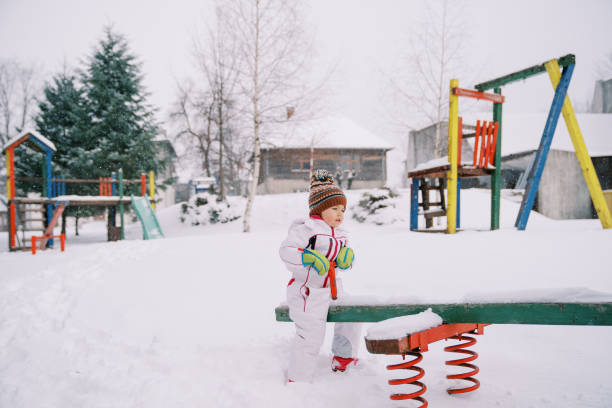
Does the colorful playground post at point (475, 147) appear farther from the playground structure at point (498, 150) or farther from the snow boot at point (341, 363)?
the snow boot at point (341, 363)

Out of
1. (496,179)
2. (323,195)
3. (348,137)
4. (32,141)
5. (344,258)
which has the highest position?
(348,137)

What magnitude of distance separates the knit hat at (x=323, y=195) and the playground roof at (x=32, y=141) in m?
11.3

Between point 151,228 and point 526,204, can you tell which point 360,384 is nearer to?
point 526,204

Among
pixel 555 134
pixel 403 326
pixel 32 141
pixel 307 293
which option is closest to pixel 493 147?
pixel 307 293

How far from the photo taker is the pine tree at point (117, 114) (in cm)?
1459

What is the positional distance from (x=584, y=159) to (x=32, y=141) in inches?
535

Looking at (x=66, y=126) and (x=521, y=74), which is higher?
(x=66, y=126)

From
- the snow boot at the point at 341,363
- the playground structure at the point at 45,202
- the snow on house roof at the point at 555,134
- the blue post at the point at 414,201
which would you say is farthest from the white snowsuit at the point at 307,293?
the snow on house roof at the point at 555,134

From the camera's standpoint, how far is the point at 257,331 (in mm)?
3072

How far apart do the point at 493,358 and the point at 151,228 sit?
10.6 metres

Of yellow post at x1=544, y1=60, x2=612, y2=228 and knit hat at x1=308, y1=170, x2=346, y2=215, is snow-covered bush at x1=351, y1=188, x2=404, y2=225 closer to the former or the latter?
yellow post at x1=544, y1=60, x2=612, y2=228

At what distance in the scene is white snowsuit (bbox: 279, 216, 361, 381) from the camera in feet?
6.96

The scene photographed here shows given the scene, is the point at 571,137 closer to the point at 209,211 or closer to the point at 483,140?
the point at 483,140

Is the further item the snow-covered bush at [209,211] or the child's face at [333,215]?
the snow-covered bush at [209,211]
